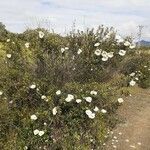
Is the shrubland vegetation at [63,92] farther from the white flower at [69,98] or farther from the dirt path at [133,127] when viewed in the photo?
the dirt path at [133,127]

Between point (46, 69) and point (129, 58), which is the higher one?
point (46, 69)

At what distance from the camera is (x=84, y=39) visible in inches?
548

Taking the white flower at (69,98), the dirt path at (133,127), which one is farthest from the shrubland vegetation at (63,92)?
the dirt path at (133,127)

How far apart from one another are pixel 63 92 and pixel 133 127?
5.98 ft

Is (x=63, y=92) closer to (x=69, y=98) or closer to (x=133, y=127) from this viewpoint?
(x=69, y=98)

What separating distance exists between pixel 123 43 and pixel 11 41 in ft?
11.1

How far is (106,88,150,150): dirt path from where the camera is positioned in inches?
409

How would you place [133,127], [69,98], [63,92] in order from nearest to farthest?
[69,98], [63,92], [133,127]

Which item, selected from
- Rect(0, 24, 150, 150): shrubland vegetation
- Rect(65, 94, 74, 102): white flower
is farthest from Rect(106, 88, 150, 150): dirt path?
Rect(65, 94, 74, 102): white flower

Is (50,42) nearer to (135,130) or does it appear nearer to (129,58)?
(129,58)

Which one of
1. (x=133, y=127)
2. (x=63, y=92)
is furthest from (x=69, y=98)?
(x=133, y=127)

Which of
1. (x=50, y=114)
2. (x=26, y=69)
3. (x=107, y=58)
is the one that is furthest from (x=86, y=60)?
(x=50, y=114)

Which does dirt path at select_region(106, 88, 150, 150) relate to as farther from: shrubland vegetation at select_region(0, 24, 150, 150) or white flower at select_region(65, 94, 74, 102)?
white flower at select_region(65, 94, 74, 102)

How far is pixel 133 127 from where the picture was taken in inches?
444
